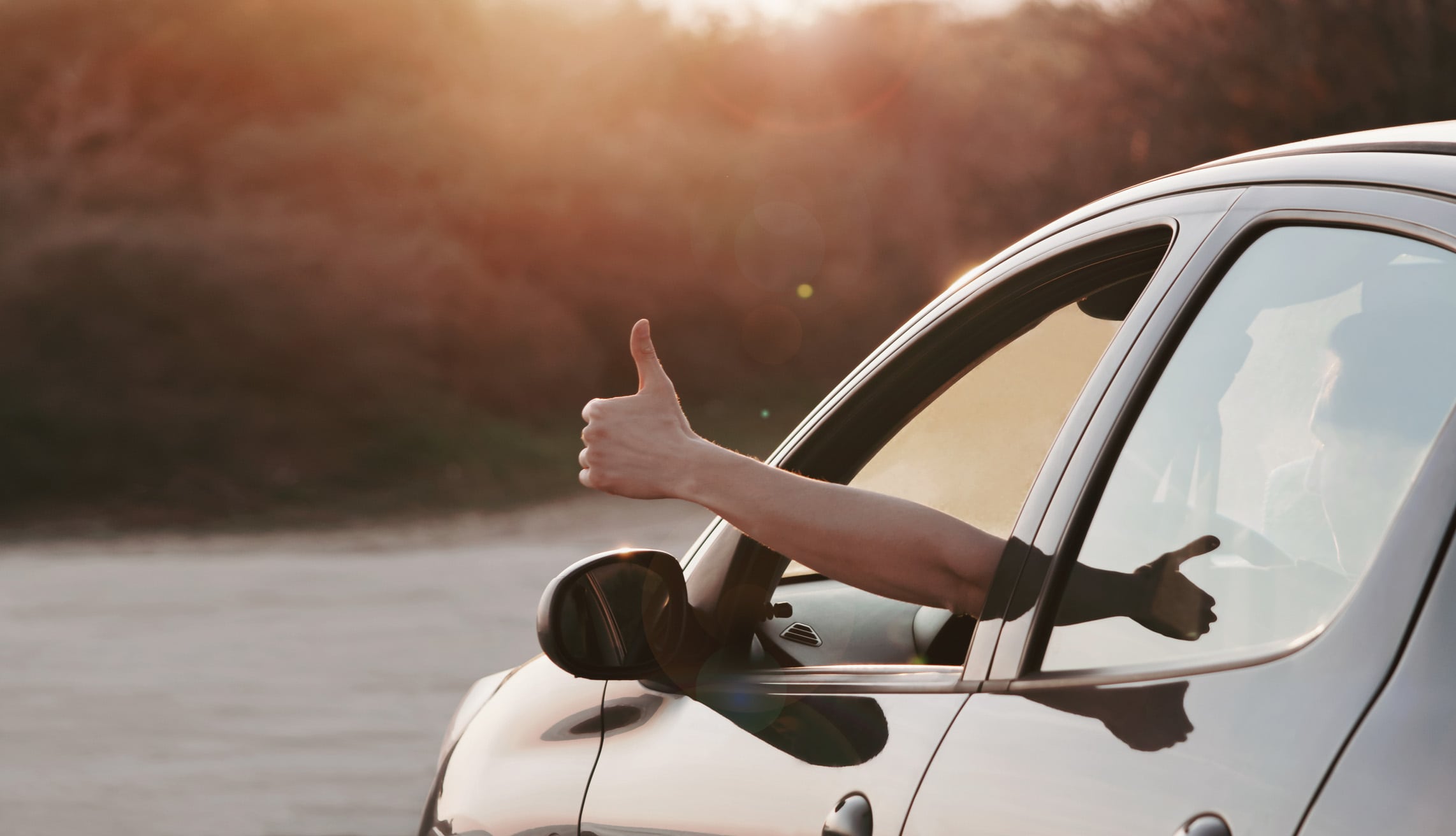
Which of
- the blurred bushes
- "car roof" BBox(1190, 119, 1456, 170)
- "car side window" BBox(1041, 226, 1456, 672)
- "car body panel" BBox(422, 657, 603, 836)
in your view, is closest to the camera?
"car side window" BBox(1041, 226, 1456, 672)

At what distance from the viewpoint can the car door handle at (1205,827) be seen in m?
1.20

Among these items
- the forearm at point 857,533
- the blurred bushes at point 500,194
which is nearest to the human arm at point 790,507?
the forearm at point 857,533

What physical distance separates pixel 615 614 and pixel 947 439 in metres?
0.56

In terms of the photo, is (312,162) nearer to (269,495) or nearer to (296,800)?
(269,495)

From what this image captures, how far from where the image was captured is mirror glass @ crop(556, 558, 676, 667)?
222cm

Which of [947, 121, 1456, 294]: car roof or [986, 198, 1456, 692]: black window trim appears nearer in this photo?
[947, 121, 1456, 294]: car roof

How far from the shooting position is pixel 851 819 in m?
1.69

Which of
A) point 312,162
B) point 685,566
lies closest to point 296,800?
point 685,566

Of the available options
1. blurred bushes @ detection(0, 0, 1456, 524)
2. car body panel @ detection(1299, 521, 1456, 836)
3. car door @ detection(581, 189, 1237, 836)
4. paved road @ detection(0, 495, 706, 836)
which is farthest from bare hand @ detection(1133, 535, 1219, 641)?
blurred bushes @ detection(0, 0, 1456, 524)

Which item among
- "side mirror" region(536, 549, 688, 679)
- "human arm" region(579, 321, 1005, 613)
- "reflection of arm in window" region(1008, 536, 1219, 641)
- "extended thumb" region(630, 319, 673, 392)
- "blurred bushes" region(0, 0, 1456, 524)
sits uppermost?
"blurred bushes" region(0, 0, 1456, 524)

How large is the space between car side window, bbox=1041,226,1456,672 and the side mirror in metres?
0.77

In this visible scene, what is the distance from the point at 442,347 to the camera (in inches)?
964

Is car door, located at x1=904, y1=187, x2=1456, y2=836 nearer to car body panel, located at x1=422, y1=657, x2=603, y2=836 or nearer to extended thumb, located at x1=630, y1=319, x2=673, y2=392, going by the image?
extended thumb, located at x1=630, y1=319, x2=673, y2=392

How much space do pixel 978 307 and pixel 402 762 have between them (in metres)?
4.88
